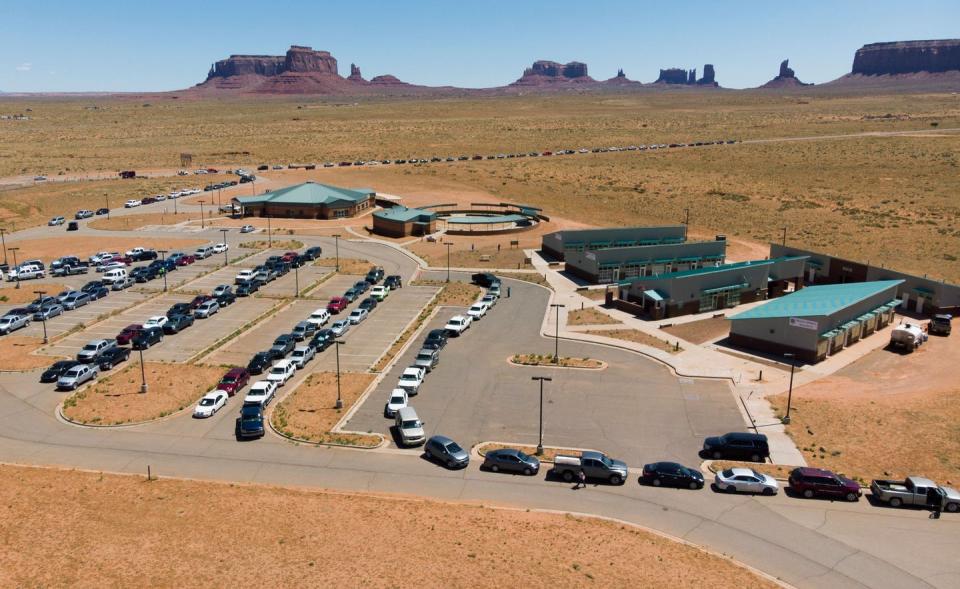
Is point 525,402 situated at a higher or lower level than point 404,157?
lower

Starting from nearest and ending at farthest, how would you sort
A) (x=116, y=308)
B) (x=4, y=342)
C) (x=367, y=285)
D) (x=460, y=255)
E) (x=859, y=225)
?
(x=4, y=342) → (x=116, y=308) → (x=367, y=285) → (x=460, y=255) → (x=859, y=225)

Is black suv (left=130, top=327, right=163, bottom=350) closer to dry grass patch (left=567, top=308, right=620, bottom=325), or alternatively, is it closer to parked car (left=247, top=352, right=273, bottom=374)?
parked car (left=247, top=352, right=273, bottom=374)

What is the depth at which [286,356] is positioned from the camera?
5431 cm

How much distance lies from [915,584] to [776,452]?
12.2 m

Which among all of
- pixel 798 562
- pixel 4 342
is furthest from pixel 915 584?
pixel 4 342

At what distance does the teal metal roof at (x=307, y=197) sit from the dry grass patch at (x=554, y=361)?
2618 inches

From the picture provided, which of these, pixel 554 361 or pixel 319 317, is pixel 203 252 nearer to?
pixel 319 317

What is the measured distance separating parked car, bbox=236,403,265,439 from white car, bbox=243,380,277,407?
176 centimetres

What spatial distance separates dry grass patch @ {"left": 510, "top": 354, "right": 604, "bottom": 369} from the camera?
5281 centimetres

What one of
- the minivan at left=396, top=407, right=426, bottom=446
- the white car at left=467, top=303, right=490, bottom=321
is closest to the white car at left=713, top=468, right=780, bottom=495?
the minivan at left=396, top=407, right=426, bottom=446

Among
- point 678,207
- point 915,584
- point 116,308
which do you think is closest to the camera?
point 915,584

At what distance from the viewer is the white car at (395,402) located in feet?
143

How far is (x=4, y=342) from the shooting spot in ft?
186

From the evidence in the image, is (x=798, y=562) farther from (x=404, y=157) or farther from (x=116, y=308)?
(x=404, y=157)
